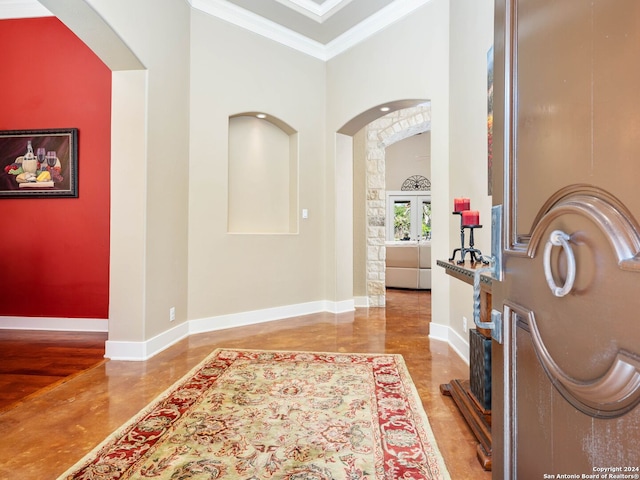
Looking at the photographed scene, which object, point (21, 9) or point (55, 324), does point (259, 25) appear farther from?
point (55, 324)

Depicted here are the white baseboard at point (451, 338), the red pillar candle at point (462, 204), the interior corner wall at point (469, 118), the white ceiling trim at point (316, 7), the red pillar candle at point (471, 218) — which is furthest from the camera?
the white ceiling trim at point (316, 7)

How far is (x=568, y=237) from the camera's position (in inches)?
22.6

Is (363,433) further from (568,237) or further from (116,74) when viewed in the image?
(116,74)

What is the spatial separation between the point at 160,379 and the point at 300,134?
325 centimetres

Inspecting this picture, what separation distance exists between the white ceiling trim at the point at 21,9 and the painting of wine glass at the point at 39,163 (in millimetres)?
1241

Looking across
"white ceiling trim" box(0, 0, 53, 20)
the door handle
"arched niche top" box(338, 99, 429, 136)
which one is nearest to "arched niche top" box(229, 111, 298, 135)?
"arched niche top" box(338, 99, 429, 136)

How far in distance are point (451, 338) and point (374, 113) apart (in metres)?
2.74

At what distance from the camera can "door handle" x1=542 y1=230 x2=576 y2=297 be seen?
56 cm

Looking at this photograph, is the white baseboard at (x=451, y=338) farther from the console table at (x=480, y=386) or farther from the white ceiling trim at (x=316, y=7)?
the white ceiling trim at (x=316, y=7)

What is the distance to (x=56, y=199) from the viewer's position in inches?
148

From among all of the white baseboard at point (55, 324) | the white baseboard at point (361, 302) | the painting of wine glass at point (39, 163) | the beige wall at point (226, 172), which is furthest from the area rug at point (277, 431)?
the painting of wine glass at point (39, 163)

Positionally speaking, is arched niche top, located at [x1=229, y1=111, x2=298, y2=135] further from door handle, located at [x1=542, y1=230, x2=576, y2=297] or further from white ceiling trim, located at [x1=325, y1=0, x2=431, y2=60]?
door handle, located at [x1=542, y1=230, x2=576, y2=297]

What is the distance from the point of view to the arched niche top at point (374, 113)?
395cm

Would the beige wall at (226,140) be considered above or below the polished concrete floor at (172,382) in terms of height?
above
